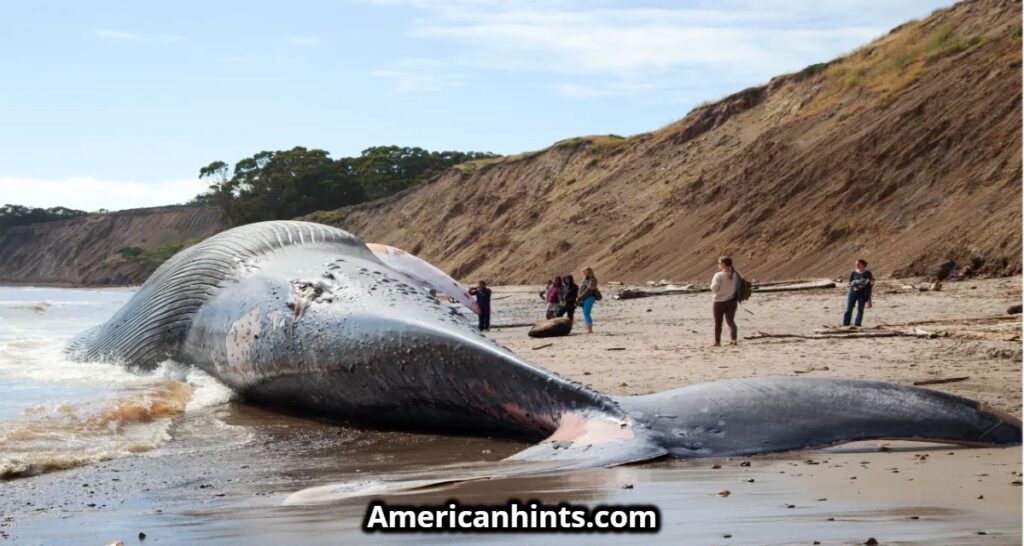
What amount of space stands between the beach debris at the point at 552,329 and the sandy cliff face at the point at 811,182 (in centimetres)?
1313

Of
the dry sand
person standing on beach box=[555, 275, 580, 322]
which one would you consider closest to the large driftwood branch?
the dry sand

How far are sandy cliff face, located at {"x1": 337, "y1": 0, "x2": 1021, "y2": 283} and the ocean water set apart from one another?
21.1m

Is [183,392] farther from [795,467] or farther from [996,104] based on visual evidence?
[996,104]

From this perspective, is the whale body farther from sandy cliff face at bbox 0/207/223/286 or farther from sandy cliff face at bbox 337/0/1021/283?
sandy cliff face at bbox 0/207/223/286

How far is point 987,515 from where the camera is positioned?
4375mm

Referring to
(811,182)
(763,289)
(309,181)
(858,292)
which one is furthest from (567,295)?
(309,181)

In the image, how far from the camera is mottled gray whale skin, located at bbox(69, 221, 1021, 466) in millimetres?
5746

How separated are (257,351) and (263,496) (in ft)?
10.1

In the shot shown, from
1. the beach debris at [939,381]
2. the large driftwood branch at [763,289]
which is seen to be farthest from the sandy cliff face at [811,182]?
the beach debris at [939,381]

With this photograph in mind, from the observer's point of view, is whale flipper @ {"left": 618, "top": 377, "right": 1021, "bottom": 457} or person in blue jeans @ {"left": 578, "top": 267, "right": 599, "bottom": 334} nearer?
whale flipper @ {"left": 618, "top": 377, "right": 1021, "bottom": 457}

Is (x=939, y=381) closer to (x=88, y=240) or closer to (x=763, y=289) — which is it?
(x=763, y=289)

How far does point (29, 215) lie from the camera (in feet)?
446

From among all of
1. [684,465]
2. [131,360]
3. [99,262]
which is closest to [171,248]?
[99,262]

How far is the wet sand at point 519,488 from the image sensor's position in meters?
4.41
